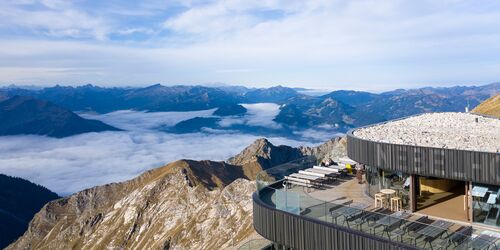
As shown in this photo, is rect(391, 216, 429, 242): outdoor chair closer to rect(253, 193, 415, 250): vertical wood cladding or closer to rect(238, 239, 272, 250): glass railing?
rect(253, 193, 415, 250): vertical wood cladding

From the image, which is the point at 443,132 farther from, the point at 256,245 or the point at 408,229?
the point at 256,245

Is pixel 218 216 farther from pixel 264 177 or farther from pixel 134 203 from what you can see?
pixel 264 177

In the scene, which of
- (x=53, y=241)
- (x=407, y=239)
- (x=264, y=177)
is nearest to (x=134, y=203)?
(x=53, y=241)

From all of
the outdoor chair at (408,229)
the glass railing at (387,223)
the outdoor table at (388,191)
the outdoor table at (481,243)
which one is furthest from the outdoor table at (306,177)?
the outdoor table at (481,243)

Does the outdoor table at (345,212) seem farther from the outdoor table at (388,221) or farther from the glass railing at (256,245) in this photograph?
the glass railing at (256,245)

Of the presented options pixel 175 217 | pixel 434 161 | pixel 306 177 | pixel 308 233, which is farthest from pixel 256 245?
pixel 175 217

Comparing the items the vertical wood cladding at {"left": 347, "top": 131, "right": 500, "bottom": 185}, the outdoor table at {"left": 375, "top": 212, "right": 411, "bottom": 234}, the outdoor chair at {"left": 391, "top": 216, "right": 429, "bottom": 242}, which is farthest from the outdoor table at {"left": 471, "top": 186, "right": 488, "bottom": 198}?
the outdoor table at {"left": 375, "top": 212, "right": 411, "bottom": 234}

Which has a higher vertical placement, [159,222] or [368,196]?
[368,196]
